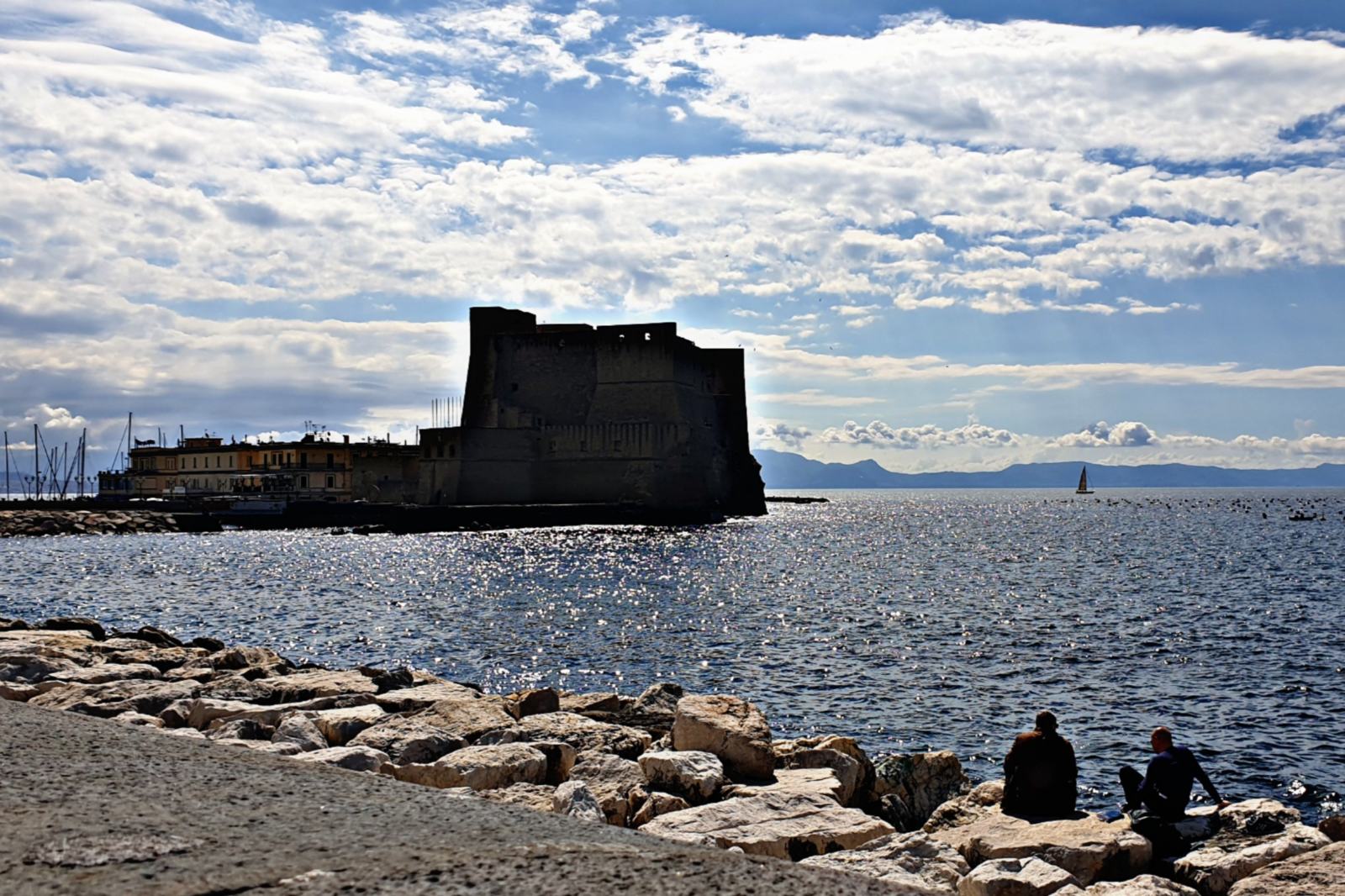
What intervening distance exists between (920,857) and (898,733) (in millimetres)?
6156

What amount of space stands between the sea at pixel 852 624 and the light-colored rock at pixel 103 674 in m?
4.63

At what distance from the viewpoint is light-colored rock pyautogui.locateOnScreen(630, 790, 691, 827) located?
6.34 metres

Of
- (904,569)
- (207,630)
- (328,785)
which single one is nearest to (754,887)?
(328,785)

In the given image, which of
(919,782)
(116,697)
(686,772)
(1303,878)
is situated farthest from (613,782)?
(116,697)

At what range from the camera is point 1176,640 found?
1878cm

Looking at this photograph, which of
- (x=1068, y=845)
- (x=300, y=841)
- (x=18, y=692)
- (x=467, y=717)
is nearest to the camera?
(x=300, y=841)

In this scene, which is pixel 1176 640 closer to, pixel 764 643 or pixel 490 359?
pixel 764 643

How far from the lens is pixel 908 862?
559 centimetres

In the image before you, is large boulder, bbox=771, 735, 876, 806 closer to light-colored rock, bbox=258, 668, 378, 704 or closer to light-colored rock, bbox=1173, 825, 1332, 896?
light-colored rock, bbox=1173, 825, 1332, 896

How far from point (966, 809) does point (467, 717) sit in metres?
3.51

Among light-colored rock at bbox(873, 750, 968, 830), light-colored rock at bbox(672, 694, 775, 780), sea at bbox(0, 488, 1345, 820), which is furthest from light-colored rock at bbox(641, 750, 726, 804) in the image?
sea at bbox(0, 488, 1345, 820)

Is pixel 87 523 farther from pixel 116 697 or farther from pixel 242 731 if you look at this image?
pixel 242 731

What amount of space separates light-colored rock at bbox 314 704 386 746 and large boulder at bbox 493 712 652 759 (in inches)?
43.8

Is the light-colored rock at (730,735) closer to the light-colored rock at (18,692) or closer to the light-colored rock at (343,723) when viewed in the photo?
the light-colored rock at (343,723)
